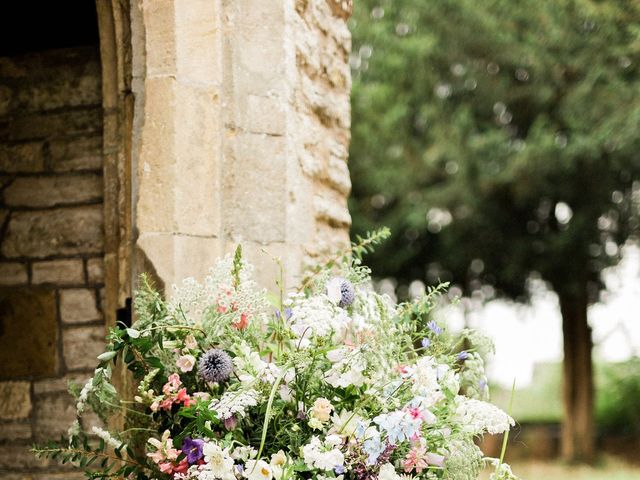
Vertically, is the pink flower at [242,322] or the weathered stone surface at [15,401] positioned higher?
the pink flower at [242,322]

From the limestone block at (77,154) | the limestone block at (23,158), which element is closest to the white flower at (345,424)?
the limestone block at (77,154)

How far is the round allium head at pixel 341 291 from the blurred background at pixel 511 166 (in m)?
6.65

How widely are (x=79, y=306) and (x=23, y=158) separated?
30.6 inches

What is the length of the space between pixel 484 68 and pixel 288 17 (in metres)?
7.22

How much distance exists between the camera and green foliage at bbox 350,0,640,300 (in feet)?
29.9

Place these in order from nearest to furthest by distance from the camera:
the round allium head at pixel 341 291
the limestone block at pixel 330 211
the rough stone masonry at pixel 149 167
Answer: the round allium head at pixel 341 291
the rough stone masonry at pixel 149 167
the limestone block at pixel 330 211

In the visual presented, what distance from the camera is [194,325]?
2.41m

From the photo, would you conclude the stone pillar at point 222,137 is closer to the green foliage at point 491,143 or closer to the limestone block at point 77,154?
the limestone block at point 77,154

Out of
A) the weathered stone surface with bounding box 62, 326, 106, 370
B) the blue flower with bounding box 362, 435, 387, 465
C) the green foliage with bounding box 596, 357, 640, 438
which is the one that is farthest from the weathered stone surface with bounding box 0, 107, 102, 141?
the green foliage with bounding box 596, 357, 640, 438

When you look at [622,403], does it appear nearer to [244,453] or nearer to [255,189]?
[255,189]

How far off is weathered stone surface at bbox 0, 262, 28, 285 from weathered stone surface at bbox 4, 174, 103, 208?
29 cm

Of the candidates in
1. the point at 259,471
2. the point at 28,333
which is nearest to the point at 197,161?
the point at 259,471

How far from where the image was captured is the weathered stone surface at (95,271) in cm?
399

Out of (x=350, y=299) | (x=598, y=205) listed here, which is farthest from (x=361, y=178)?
(x=350, y=299)
